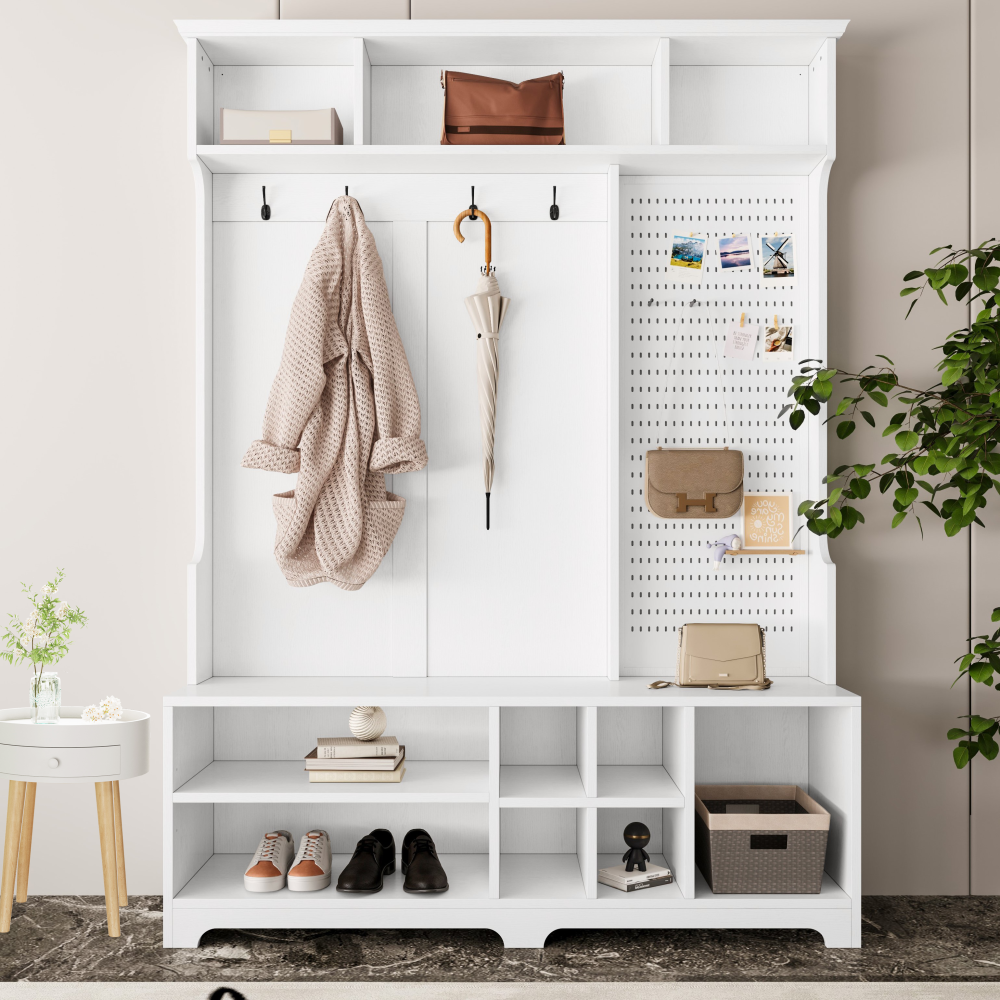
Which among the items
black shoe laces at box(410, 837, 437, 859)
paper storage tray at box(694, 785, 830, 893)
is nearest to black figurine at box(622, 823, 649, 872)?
paper storage tray at box(694, 785, 830, 893)

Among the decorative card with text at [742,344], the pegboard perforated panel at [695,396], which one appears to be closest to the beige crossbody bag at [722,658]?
the pegboard perforated panel at [695,396]

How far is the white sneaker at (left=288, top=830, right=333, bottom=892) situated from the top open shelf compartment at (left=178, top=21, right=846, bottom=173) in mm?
1755

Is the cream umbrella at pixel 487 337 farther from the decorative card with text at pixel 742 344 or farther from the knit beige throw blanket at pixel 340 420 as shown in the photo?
the decorative card with text at pixel 742 344

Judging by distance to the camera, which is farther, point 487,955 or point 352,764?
point 352,764

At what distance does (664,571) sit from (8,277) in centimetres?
199

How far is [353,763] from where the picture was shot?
6.88 ft

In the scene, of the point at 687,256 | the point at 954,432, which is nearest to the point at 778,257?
the point at 687,256

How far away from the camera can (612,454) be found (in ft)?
7.41

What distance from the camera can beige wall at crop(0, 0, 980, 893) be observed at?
2.37 meters

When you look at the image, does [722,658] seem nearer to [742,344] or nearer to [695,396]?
[695,396]

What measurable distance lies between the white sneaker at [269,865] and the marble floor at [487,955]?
0.13 meters

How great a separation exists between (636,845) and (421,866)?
1.75ft

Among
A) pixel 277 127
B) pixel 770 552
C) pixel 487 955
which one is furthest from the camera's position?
pixel 770 552

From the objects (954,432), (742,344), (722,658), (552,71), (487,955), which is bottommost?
(487,955)
